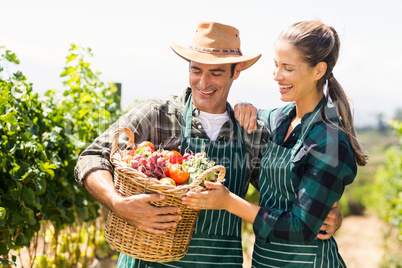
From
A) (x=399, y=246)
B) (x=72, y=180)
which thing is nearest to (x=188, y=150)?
(x=72, y=180)

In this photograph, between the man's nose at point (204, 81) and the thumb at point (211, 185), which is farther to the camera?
the man's nose at point (204, 81)

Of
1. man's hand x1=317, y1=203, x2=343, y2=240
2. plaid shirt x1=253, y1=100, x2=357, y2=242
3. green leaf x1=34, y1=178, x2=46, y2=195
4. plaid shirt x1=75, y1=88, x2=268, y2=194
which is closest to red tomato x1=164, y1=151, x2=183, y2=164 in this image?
plaid shirt x1=75, y1=88, x2=268, y2=194

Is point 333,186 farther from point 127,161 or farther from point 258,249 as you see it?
point 127,161

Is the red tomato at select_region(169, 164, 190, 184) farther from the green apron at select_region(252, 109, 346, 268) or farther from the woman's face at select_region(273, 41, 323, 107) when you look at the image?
the woman's face at select_region(273, 41, 323, 107)

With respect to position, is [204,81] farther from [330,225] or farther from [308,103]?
[330,225]

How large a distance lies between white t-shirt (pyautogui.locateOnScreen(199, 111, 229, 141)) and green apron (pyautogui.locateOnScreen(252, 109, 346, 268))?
42 cm

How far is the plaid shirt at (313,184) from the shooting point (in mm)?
2209

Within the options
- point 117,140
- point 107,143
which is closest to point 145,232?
point 117,140

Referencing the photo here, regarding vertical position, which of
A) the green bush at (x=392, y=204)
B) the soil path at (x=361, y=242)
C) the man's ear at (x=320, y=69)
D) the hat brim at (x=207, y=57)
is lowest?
the soil path at (x=361, y=242)

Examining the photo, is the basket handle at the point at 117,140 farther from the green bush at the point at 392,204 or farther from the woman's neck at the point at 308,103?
the green bush at the point at 392,204

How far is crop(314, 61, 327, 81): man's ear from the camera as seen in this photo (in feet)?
7.85

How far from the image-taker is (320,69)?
2.41m

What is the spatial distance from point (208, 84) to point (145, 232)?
0.97 meters

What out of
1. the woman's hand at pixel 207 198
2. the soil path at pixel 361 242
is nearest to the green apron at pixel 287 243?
the woman's hand at pixel 207 198
